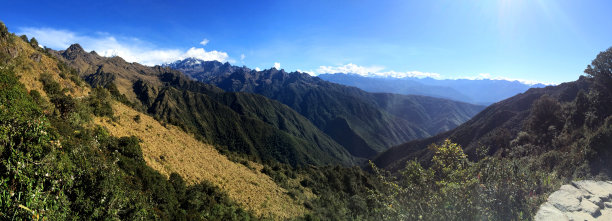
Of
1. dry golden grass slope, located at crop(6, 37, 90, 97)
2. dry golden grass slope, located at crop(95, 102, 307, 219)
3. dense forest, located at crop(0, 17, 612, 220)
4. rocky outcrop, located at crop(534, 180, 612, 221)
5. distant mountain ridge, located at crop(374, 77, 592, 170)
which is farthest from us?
distant mountain ridge, located at crop(374, 77, 592, 170)

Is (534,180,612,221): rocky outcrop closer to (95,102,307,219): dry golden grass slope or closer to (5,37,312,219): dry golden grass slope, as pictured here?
(95,102,307,219): dry golden grass slope

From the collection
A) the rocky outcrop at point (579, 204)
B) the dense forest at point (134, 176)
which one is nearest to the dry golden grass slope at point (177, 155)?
the dense forest at point (134, 176)

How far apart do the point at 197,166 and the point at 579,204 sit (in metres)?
22.0

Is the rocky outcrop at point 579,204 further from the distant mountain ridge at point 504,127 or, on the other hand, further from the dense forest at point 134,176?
the distant mountain ridge at point 504,127

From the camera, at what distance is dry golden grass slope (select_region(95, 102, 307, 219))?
1733 centimetres

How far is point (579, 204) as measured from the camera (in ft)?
25.1

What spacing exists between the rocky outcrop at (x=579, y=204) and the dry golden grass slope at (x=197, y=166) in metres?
16.1

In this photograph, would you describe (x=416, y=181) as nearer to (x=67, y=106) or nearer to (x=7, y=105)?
(x=7, y=105)

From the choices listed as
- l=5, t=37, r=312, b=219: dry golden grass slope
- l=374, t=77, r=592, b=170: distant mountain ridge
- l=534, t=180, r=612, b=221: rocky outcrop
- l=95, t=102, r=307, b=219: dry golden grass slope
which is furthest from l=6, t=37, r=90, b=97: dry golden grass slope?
l=374, t=77, r=592, b=170: distant mountain ridge

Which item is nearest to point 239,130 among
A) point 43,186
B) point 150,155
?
point 150,155

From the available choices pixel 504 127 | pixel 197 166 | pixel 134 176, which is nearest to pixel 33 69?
pixel 134 176

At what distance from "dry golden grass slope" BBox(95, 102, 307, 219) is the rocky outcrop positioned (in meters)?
16.1

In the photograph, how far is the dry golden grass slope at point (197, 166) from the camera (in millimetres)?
17328

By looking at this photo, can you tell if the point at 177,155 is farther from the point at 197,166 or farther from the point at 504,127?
the point at 504,127
